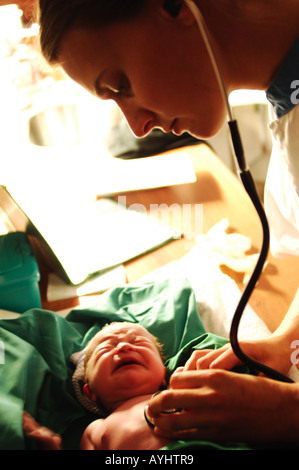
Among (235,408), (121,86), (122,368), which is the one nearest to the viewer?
(235,408)

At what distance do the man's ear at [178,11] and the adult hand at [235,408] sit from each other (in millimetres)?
552

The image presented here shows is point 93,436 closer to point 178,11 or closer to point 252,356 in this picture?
point 252,356

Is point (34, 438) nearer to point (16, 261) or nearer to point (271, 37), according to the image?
point (16, 261)

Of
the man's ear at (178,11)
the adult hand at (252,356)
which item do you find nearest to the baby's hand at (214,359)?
the adult hand at (252,356)

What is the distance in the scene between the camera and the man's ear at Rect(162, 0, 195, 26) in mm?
660

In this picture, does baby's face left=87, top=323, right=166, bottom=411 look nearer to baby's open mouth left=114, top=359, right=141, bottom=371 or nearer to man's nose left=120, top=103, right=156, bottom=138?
baby's open mouth left=114, top=359, right=141, bottom=371

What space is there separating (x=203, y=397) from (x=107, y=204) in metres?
0.96

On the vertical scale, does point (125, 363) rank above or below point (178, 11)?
below

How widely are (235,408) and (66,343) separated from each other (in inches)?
18.4

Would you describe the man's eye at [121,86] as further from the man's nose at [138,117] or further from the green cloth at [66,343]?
the green cloth at [66,343]

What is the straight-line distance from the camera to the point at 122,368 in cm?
94

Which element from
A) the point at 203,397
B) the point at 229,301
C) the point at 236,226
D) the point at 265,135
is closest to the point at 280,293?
the point at 229,301

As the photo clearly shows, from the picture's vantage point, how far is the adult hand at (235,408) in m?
0.66

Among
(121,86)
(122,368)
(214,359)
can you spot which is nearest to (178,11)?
(121,86)
